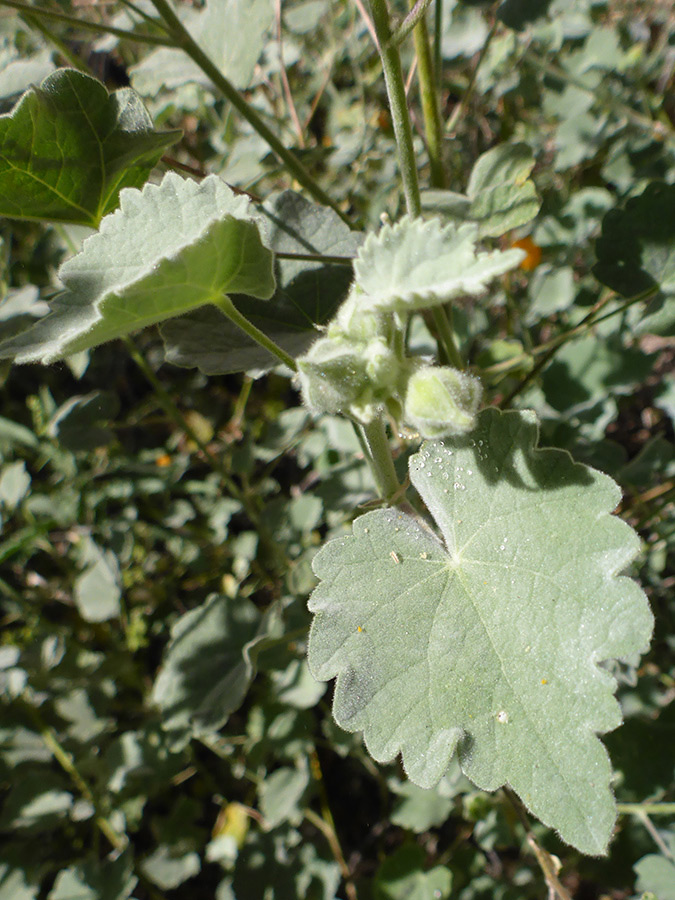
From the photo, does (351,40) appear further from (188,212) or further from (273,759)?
(273,759)

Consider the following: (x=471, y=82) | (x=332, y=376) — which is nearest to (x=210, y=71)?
(x=471, y=82)

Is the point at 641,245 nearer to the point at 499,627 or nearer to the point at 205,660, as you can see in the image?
the point at 499,627

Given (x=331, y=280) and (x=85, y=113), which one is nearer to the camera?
(x=85, y=113)

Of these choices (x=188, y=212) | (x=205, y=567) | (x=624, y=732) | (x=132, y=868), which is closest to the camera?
(x=188, y=212)

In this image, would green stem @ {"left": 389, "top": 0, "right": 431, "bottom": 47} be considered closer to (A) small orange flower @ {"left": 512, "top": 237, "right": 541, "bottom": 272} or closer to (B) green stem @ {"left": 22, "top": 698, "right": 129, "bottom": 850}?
(A) small orange flower @ {"left": 512, "top": 237, "right": 541, "bottom": 272}

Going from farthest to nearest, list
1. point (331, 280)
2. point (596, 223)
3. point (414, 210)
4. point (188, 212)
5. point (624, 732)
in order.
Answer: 1. point (596, 223)
2. point (624, 732)
3. point (331, 280)
4. point (414, 210)
5. point (188, 212)

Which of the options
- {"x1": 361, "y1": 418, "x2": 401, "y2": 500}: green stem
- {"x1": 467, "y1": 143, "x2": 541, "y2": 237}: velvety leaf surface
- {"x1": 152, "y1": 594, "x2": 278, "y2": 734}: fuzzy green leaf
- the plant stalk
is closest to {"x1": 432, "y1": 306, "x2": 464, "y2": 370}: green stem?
the plant stalk

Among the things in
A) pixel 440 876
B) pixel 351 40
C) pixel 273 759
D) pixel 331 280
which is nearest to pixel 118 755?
pixel 273 759
